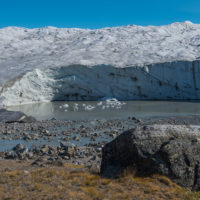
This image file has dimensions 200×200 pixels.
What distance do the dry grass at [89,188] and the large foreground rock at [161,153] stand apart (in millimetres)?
205

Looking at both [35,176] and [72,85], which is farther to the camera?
[72,85]

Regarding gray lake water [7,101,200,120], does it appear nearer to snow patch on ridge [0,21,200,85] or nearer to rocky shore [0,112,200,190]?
rocky shore [0,112,200,190]

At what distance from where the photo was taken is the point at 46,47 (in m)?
39.9

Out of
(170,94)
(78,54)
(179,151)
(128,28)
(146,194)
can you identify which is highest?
(128,28)

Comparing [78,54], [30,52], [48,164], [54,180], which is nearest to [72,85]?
[78,54]

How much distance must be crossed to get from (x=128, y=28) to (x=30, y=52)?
1650 centimetres

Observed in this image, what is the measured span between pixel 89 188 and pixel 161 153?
1471mm

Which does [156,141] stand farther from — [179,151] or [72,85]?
[72,85]

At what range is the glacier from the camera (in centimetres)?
3005

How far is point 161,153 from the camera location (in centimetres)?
536

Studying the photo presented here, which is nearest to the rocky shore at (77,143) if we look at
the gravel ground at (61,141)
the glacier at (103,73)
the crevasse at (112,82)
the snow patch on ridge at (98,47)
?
the gravel ground at (61,141)

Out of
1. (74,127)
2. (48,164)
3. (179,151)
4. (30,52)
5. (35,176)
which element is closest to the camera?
(179,151)

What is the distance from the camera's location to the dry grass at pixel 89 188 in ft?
15.6

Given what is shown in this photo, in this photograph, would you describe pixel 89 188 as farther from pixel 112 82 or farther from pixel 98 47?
pixel 98 47
